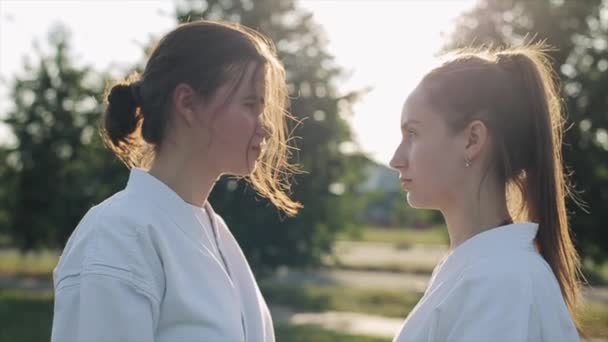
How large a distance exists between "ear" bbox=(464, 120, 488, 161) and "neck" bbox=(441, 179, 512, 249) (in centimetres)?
9

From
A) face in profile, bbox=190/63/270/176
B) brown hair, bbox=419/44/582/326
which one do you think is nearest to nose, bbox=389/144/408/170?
brown hair, bbox=419/44/582/326

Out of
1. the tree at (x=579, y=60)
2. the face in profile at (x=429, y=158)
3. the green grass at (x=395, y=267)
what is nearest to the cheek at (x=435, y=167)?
the face in profile at (x=429, y=158)

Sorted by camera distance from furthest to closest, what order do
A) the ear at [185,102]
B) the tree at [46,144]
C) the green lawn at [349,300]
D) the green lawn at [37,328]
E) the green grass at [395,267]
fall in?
the green grass at [395,267] < the tree at [46,144] < the green lawn at [349,300] < the green lawn at [37,328] < the ear at [185,102]

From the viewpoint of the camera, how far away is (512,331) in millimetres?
1760

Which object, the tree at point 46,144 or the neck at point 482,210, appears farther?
the tree at point 46,144

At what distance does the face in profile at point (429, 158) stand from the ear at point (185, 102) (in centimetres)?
53

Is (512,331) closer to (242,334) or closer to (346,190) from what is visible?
(242,334)

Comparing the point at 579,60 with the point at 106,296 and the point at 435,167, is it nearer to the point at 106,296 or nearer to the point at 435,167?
the point at 435,167

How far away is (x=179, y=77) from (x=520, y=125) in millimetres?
848

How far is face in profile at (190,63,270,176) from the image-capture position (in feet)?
7.02

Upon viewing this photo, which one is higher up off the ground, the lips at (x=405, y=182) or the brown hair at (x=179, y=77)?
the brown hair at (x=179, y=77)

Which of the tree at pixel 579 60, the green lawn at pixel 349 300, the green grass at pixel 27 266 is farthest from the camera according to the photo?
the green grass at pixel 27 266

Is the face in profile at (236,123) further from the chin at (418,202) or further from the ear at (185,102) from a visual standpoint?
the chin at (418,202)

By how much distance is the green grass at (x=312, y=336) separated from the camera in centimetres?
869
